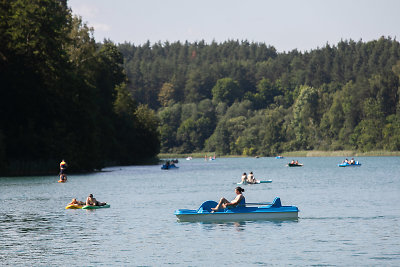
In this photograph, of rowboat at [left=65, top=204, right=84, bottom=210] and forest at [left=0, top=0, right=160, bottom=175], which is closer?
rowboat at [left=65, top=204, right=84, bottom=210]

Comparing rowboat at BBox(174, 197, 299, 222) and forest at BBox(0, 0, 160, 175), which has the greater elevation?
forest at BBox(0, 0, 160, 175)

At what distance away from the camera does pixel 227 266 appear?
28.0 m

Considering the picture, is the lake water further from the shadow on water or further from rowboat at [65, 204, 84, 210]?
rowboat at [65, 204, 84, 210]

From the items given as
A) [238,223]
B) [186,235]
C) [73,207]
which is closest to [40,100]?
[73,207]

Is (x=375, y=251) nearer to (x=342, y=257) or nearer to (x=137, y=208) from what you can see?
(x=342, y=257)

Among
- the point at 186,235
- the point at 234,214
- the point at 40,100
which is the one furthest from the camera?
the point at 40,100

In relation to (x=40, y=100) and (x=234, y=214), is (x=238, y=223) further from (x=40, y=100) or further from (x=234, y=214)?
(x=40, y=100)

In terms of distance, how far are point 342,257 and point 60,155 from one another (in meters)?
71.4

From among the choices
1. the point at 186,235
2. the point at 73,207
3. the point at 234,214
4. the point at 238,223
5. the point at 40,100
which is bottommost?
the point at 186,235

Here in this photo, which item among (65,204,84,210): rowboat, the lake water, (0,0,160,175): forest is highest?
(0,0,160,175): forest

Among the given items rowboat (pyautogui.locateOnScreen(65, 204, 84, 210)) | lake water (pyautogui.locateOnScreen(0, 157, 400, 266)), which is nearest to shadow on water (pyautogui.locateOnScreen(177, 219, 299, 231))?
lake water (pyautogui.locateOnScreen(0, 157, 400, 266))

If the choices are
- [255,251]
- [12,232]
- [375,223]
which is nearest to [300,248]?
[255,251]

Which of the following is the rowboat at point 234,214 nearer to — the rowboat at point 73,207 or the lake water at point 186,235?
the lake water at point 186,235

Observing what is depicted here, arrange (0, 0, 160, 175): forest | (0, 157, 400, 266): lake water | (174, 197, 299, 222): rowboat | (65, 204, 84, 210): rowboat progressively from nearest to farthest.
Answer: (0, 157, 400, 266): lake water
(174, 197, 299, 222): rowboat
(65, 204, 84, 210): rowboat
(0, 0, 160, 175): forest
